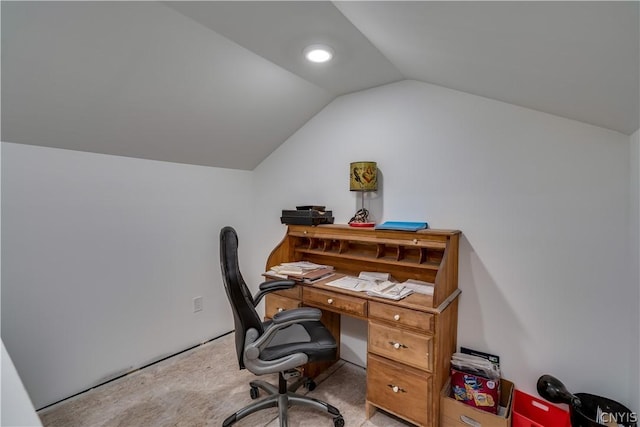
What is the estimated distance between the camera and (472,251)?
1839 millimetres

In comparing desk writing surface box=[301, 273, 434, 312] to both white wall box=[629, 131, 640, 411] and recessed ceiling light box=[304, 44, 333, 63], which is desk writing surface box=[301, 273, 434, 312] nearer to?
white wall box=[629, 131, 640, 411]

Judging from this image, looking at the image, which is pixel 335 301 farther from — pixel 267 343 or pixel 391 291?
pixel 267 343

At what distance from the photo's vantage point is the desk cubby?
1548 millimetres

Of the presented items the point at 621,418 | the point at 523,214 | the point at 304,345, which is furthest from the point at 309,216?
the point at 621,418

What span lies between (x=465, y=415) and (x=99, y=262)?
2.47 m

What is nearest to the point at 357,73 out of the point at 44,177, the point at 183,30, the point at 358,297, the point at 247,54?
the point at 247,54

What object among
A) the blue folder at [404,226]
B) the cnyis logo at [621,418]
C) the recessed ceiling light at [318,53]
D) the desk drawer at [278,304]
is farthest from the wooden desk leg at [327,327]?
the recessed ceiling light at [318,53]

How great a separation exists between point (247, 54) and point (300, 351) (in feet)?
5.64

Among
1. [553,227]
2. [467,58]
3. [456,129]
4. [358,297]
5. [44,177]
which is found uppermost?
[467,58]

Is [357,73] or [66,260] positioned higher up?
[357,73]

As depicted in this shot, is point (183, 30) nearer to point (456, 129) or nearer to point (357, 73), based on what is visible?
point (357, 73)

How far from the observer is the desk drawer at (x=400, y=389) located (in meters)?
1.55

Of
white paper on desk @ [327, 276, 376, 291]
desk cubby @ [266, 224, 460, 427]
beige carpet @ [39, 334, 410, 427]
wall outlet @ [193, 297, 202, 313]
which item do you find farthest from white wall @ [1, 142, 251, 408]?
white paper on desk @ [327, 276, 376, 291]

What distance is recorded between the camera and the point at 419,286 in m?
1.89
